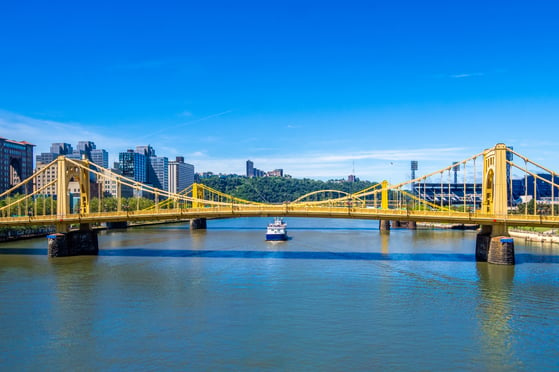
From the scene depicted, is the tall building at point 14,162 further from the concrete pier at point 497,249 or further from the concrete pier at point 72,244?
the concrete pier at point 497,249

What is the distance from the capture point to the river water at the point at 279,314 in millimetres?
20594

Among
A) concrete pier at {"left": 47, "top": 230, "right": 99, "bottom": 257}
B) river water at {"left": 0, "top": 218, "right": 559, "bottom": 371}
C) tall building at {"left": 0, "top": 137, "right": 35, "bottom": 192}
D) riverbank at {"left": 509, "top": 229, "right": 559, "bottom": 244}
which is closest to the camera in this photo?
river water at {"left": 0, "top": 218, "right": 559, "bottom": 371}

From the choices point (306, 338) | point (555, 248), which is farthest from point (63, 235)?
point (555, 248)

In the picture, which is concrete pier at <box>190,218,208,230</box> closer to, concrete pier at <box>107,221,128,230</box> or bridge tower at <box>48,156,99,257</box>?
concrete pier at <box>107,221,128,230</box>

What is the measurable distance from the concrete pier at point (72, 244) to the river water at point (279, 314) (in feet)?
6.39

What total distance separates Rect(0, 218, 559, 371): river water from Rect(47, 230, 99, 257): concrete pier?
195 cm

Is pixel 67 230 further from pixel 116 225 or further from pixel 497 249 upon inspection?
pixel 116 225

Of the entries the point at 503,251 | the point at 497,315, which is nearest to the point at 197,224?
the point at 503,251

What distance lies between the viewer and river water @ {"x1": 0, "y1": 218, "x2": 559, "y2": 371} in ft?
67.6

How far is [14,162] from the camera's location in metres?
134

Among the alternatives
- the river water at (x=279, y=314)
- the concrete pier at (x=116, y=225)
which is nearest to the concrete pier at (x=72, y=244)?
the river water at (x=279, y=314)

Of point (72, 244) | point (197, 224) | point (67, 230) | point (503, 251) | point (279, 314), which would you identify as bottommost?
point (279, 314)

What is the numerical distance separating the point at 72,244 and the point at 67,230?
5.03 ft

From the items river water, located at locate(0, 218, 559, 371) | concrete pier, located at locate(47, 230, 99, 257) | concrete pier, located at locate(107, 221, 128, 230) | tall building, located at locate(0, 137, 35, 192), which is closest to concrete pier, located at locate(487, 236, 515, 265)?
river water, located at locate(0, 218, 559, 371)
